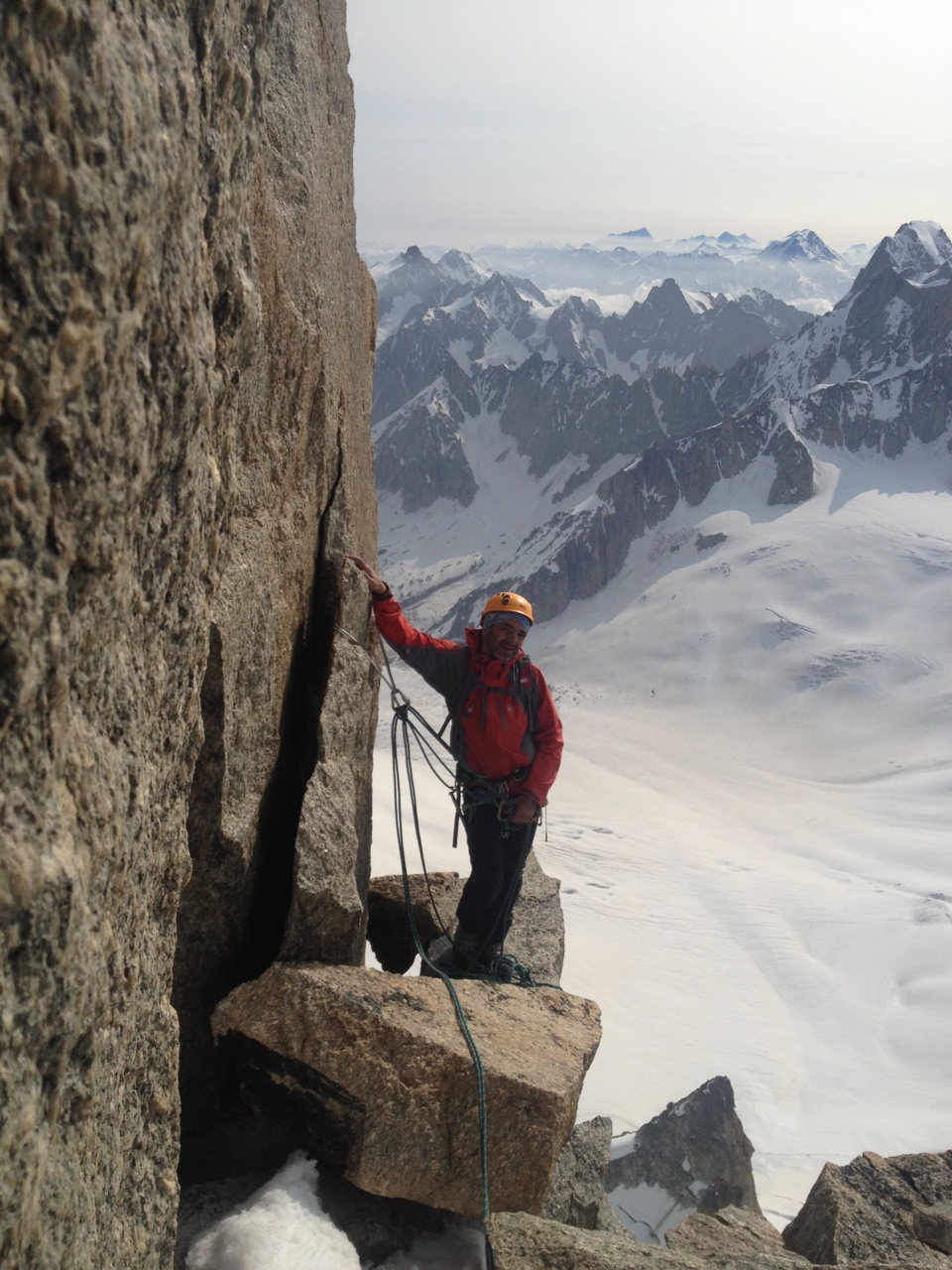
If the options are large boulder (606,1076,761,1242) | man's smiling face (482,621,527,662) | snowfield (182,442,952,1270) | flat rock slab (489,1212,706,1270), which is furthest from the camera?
snowfield (182,442,952,1270)

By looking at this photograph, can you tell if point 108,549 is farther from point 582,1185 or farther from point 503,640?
point 582,1185

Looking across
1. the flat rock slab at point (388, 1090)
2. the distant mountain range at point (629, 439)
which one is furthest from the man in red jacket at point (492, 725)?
the distant mountain range at point (629, 439)

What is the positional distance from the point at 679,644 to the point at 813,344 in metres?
79.0

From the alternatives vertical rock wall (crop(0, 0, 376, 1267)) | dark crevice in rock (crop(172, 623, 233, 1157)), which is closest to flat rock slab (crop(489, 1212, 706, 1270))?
dark crevice in rock (crop(172, 623, 233, 1157))

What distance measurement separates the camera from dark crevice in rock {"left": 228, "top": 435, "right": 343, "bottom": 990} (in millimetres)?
5156

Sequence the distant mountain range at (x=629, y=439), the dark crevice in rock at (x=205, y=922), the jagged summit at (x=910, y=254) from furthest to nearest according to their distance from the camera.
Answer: the jagged summit at (x=910, y=254), the distant mountain range at (x=629, y=439), the dark crevice in rock at (x=205, y=922)

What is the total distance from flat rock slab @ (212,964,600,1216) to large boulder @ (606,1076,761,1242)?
32.4ft

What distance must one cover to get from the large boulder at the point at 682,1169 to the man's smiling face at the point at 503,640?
10087 millimetres

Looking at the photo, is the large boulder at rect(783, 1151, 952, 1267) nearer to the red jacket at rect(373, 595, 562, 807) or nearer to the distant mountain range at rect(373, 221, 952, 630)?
the red jacket at rect(373, 595, 562, 807)

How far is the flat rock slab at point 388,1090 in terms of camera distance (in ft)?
14.5

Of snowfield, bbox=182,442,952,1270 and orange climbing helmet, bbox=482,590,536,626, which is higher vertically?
orange climbing helmet, bbox=482,590,536,626

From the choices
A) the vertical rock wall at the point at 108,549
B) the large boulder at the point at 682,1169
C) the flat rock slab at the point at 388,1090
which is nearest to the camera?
the vertical rock wall at the point at 108,549

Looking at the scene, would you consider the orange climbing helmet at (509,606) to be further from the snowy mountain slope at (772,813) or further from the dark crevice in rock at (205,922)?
the snowy mountain slope at (772,813)

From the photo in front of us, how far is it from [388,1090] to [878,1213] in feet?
15.9
